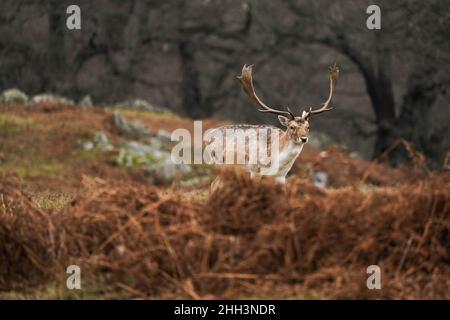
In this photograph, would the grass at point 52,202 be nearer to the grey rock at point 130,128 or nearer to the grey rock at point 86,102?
the grey rock at point 130,128

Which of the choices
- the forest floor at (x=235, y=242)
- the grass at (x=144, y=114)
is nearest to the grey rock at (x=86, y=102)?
the grass at (x=144, y=114)

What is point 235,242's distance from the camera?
6125 millimetres

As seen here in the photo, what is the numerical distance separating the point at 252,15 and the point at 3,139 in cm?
1372

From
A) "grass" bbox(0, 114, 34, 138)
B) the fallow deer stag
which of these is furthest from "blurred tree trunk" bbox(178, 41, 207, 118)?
the fallow deer stag

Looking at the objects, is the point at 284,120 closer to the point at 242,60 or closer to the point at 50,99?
the point at 242,60

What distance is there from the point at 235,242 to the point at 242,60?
3273cm

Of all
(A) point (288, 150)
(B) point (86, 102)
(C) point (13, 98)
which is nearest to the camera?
(A) point (288, 150)

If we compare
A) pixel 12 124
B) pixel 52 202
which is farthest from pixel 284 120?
pixel 12 124

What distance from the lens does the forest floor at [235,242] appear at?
6039mm

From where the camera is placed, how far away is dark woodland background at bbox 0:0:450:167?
110ft

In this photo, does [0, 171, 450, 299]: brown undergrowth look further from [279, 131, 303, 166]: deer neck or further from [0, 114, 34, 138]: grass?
[0, 114, 34, 138]: grass

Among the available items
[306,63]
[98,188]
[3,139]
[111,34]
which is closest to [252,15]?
[306,63]

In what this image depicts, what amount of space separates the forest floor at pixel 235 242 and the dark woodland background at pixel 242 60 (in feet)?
87.1

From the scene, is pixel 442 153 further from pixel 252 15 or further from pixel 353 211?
pixel 353 211
